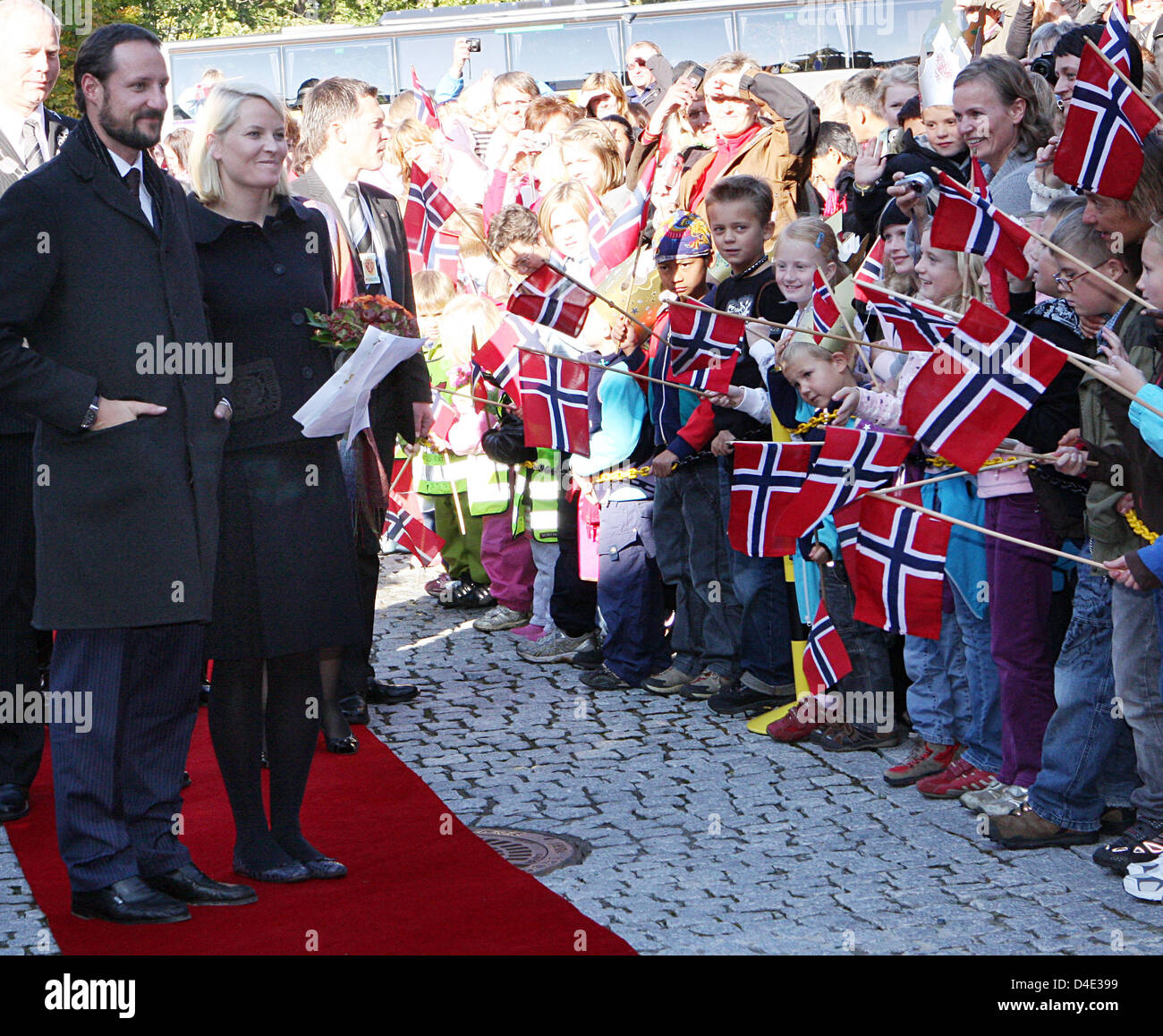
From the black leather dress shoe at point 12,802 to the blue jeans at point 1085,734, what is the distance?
12.3ft

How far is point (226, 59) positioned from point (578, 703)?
50.5 feet

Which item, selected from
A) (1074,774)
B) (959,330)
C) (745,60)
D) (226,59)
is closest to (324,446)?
(959,330)

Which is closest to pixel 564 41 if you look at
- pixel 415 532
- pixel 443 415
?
pixel 415 532

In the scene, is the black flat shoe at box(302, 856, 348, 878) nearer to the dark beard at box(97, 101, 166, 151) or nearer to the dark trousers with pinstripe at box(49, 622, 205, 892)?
the dark trousers with pinstripe at box(49, 622, 205, 892)

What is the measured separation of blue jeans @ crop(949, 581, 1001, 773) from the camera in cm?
568

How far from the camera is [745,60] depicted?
8.98 m

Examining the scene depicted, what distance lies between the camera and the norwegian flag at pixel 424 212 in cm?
873

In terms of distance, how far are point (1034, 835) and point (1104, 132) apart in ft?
7.41

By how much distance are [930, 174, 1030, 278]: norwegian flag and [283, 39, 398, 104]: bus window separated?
51.8ft

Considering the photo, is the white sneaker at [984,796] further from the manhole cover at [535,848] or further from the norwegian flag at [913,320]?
the norwegian flag at [913,320]

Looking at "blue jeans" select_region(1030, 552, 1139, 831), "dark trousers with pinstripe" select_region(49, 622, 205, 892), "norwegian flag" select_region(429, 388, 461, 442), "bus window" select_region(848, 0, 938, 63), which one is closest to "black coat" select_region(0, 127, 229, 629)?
"dark trousers with pinstripe" select_region(49, 622, 205, 892)

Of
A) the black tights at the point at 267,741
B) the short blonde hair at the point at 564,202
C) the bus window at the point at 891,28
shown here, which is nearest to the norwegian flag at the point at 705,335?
the short blonde hair at the point at 564,202

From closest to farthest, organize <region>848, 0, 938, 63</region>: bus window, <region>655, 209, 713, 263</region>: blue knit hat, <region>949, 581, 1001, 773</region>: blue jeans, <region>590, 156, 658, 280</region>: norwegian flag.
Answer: <region>949, 581, 1001, 773</region>: blue jeans, <region>655, 209, 713, 263</region>: blue knit hat, <region>590, 156, 658, 280</region>: norwegian flag, <region>848, 0, 938, 63</region>: bus window
